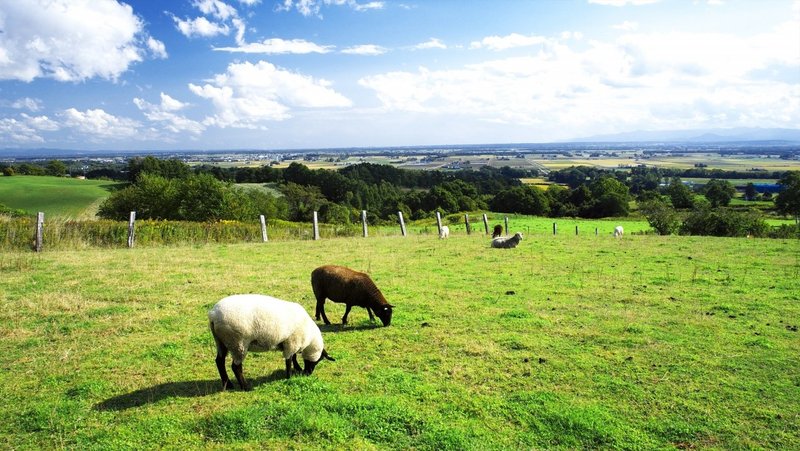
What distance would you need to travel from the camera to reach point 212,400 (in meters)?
7.14

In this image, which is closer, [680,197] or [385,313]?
[385,313]

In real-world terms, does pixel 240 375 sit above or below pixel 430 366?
above

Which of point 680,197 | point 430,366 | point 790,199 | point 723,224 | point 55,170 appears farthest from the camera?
point 55,170

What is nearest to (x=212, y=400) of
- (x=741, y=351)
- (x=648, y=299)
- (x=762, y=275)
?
(x=741, y=351)

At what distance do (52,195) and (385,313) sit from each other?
9700 cm

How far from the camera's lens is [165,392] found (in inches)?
292

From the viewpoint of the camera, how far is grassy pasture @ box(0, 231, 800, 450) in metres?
6.41

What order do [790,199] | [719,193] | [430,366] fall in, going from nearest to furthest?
[430,366] < [790,199] < [719,193]

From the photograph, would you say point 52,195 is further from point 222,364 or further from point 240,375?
point 240,375

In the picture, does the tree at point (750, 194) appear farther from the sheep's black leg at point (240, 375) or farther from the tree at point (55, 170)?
the tree at point (55, 170)

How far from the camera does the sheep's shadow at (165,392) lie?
23.0 feet

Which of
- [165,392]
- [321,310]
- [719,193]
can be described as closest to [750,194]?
[719,193]

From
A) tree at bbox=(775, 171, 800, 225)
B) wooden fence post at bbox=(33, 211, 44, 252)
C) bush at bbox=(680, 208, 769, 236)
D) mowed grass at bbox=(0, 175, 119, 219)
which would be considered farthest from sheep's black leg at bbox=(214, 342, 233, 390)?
tree at bbox=(775, 171, 800, 225)

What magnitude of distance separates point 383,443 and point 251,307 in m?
2.89
